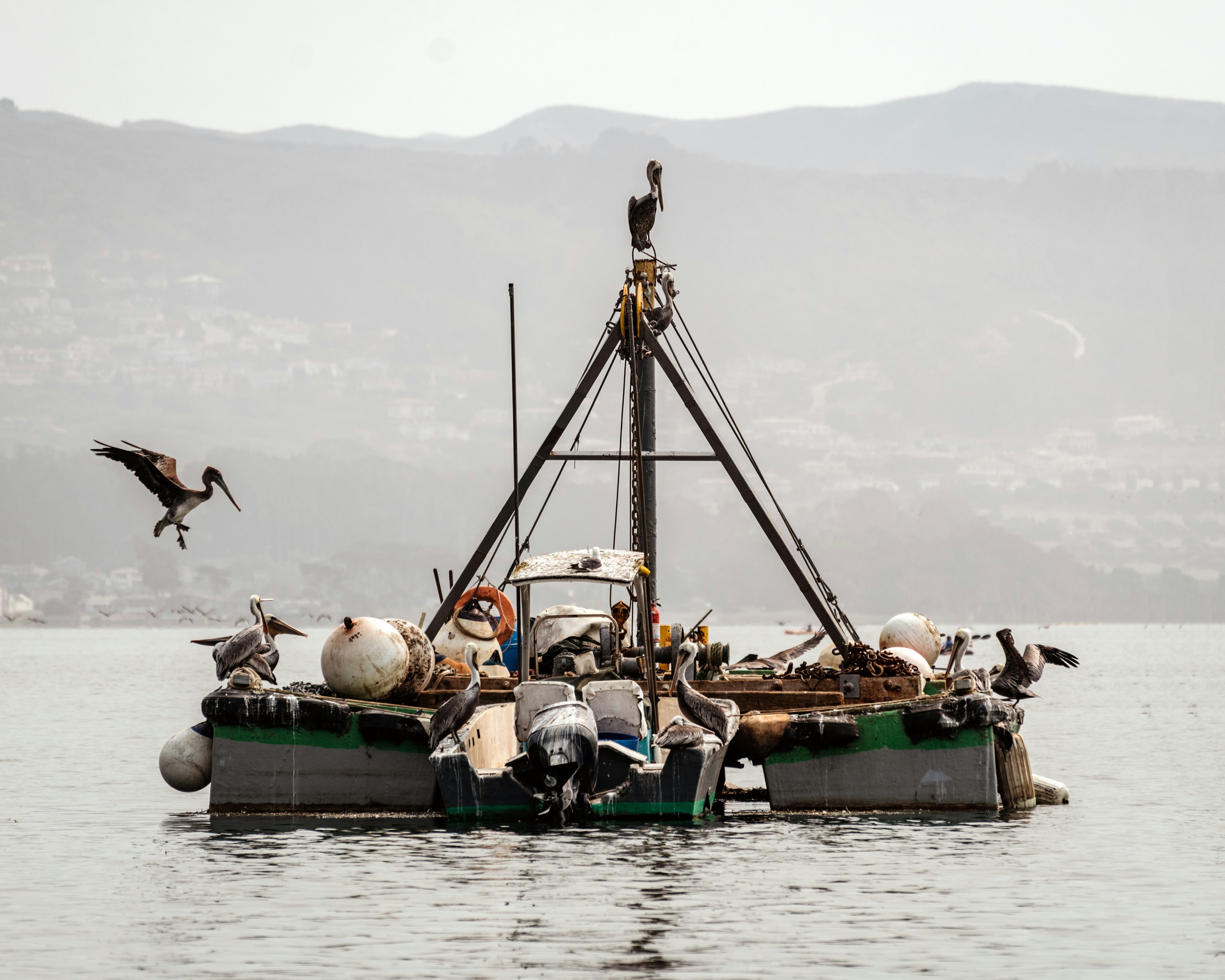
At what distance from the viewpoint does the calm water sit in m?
17.7

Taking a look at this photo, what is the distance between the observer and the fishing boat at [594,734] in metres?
24.9

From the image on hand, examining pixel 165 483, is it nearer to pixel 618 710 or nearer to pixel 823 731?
pixel 618 710

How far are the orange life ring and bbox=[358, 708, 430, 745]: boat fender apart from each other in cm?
581

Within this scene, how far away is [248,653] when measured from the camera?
27922 millimetres

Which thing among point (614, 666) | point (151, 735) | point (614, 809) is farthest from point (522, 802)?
point (151, 735)

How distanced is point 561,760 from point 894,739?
5.65m

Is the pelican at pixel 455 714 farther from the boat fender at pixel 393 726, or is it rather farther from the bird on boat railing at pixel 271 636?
the bird on boat railing at pixel 271 636

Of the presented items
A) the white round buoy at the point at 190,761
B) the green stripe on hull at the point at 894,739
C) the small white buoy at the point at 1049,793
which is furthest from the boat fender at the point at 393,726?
the small white buoy at the point at 1049,793

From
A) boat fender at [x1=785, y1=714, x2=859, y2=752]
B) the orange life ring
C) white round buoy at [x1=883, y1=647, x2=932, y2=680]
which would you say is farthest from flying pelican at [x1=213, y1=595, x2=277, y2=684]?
white round buoy at [x1=883, y1=647, x2=932, y2=680]

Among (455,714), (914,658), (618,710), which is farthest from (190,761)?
(914,658)

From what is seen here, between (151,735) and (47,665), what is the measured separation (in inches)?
3955

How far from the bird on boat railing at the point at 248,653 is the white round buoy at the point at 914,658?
10685 millimetres

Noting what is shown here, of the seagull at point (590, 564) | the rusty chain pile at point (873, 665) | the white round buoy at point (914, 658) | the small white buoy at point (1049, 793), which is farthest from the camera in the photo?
the small white buoy at point (1049, 793)

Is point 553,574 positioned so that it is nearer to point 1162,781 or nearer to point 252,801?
point 252,801
